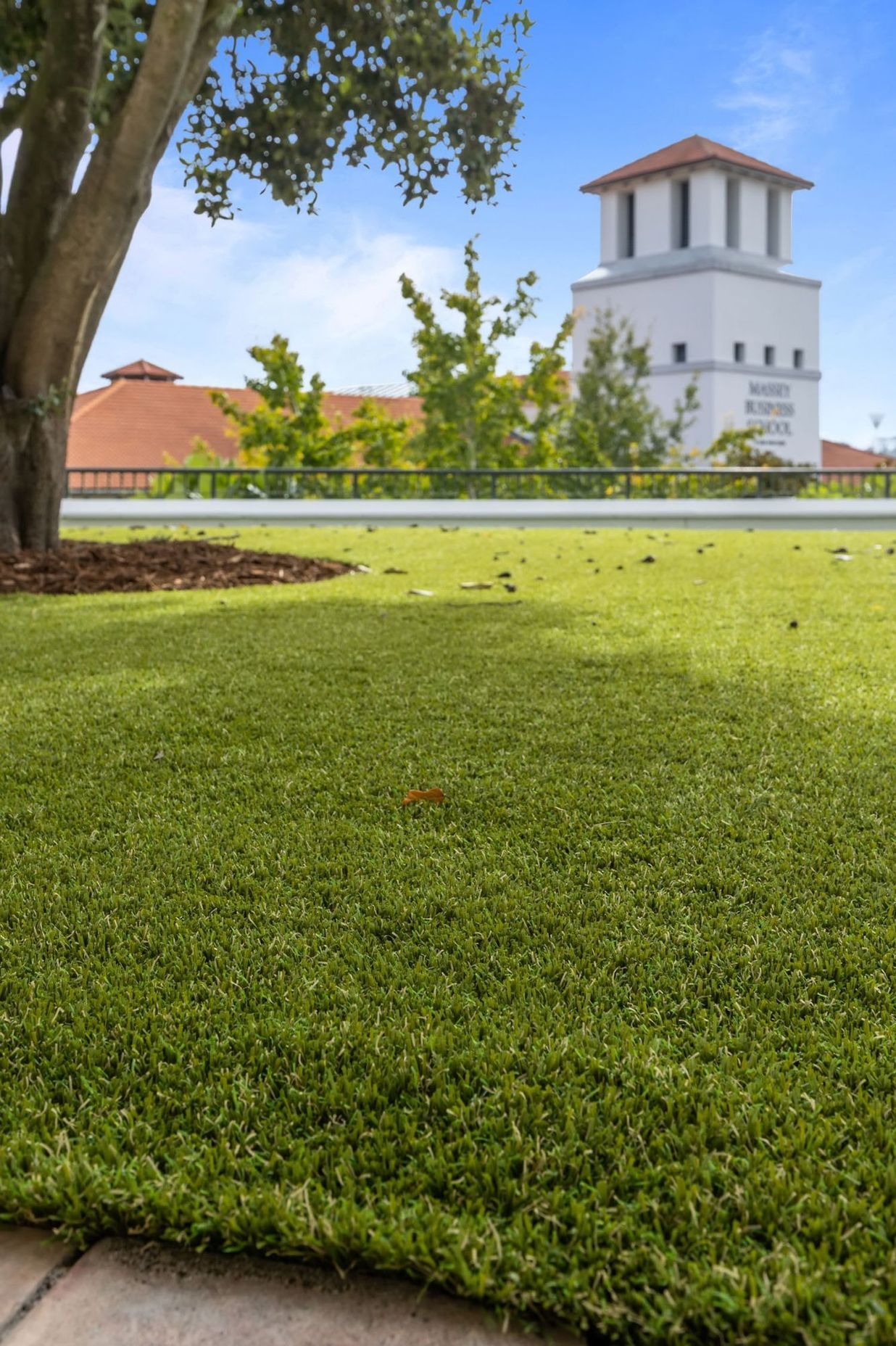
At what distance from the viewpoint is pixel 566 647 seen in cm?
472

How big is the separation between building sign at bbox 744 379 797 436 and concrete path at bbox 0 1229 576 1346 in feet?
232

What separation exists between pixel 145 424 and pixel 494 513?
36374mm

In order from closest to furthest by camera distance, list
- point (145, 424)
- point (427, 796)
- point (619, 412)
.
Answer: point (427, 796) < point (619, 412) < point (145, 424)

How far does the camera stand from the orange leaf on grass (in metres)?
2.71

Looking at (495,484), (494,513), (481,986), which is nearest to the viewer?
(481,986)

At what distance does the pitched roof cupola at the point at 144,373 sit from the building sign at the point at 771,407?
35167 mm

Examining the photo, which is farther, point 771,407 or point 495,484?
point 771,407

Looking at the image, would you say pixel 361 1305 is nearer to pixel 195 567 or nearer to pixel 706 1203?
pixel 706 1203

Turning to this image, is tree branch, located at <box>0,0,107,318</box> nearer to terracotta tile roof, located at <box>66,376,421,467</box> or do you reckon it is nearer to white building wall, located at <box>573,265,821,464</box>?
terracotta tile roof, located at <box>66,376,421,467</box>

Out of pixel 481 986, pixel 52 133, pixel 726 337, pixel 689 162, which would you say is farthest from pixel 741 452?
pixel 689 162

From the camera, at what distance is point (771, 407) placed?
69.1m

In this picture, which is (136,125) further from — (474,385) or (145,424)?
(145,424)

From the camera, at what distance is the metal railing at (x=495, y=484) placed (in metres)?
20.0

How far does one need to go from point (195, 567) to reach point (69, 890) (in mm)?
6193
